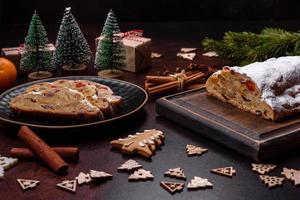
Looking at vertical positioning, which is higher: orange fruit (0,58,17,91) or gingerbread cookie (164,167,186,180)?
orange fruit (0,58,17,91)

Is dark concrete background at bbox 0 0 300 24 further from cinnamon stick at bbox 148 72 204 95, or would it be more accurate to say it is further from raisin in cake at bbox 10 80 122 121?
raisin in cake at bbox 10 80 122 121

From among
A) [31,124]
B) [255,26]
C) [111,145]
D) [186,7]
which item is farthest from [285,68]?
[186,7]

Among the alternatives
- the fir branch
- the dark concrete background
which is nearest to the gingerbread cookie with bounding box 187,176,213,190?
the fir branch

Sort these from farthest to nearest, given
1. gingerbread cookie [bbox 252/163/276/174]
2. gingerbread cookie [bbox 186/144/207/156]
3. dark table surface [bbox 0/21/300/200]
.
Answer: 1. gingerbread cookie [bbox 186/144/207/156]
2. gingerbread cookie [bbox 252/163/276/174]
3. dark table surface [bbox 0/21/300/200]

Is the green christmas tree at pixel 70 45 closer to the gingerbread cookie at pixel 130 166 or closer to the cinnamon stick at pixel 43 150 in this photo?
the cinnamon stick at pixel 43 150

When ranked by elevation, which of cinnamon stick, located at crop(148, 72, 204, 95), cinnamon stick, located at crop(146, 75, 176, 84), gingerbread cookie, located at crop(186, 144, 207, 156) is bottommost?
gingerbread cookie, located at crop(186, 144, 207, 156)

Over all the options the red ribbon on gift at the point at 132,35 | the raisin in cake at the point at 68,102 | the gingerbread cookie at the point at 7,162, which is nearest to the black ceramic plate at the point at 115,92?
the raisin in cake at the point at 68,102

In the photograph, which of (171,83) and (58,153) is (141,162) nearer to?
(58,153)
